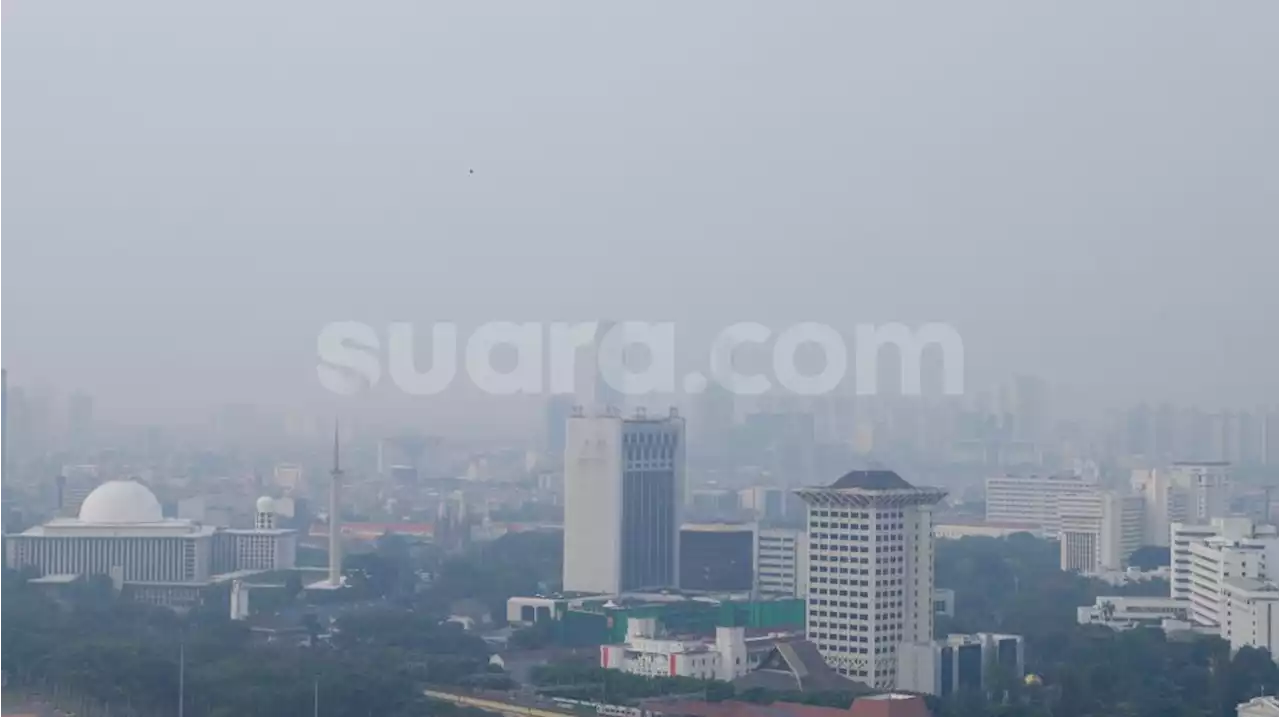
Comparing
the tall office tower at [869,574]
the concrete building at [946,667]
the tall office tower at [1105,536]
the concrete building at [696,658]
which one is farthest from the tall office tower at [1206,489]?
the concrete building at [696,658]

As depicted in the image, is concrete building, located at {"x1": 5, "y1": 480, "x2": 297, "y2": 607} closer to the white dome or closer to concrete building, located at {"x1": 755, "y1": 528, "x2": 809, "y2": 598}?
the white dome

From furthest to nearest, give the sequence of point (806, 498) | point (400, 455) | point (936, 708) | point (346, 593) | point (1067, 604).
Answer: point (400, 455) < point (346, 593) < point (1067, 604) < point (806, 498) < point (936, 708)

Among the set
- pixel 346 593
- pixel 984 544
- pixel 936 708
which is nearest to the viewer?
pixel 936 708

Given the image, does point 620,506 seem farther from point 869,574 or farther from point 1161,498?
point 1161,498

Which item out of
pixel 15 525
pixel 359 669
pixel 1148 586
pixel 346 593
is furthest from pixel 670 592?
pixel 15 525

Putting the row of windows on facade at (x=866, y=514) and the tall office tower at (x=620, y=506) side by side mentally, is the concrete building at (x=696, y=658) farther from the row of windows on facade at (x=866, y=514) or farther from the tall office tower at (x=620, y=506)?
the tall office tower at (x=620, y=506)

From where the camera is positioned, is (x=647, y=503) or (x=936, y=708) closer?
(x=936, y=708)

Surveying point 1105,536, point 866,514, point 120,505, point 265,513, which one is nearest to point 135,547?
point 120,505

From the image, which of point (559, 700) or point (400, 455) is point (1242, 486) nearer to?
point (400, 455)
